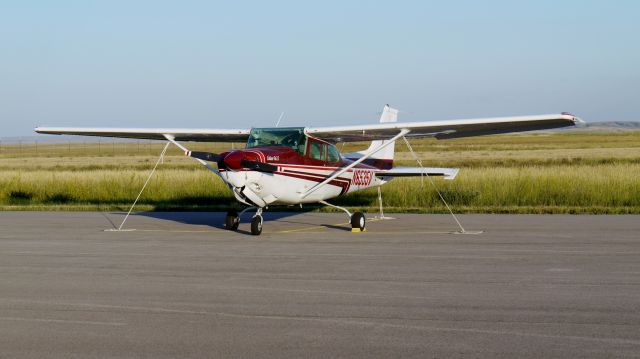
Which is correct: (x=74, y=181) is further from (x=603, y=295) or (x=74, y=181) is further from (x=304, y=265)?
(x=603, y=295)

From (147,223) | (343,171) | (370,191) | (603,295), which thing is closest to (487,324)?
(603,295)

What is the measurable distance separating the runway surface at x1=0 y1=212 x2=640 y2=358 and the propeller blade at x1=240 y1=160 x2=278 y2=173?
4.47 ft

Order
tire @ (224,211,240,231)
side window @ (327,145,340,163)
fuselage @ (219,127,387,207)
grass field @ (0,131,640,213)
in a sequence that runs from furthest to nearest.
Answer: grass field @ (0,131,640,213) < side window @ (327,145,340,163) < tire @ (224,211,240,231) < fuselage @ (219,127,387,207)

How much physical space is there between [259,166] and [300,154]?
65.8 inches

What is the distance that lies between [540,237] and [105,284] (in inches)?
338

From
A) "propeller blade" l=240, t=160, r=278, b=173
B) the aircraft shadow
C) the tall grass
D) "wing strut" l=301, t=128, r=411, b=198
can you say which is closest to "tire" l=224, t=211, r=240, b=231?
the aircraft shadow

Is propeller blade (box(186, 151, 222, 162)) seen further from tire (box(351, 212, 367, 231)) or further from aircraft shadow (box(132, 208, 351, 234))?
tire (box(351, 212, 367, 231))

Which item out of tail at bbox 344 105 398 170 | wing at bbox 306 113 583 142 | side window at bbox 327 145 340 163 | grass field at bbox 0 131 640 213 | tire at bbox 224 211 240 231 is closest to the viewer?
wing at bbox 306 113 583 142

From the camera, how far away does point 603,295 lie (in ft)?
29.7

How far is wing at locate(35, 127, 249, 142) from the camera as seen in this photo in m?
19.5

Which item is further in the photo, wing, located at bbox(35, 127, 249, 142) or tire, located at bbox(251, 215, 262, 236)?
wing, located at bbox(35, 127, 249, 142)

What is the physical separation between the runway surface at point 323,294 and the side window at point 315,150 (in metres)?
2.12

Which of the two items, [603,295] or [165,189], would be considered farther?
[165,189]

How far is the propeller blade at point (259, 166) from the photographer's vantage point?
1596 cm
